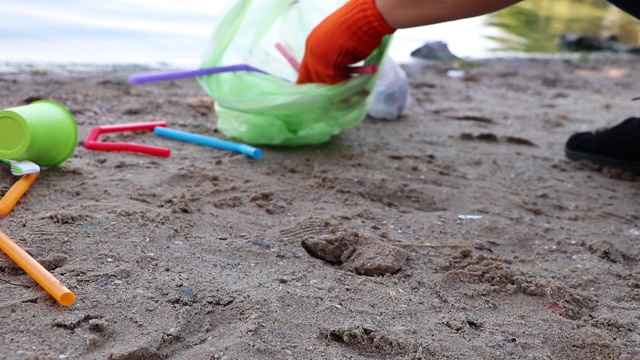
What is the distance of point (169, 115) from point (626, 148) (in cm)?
134

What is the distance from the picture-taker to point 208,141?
1892 millimetres

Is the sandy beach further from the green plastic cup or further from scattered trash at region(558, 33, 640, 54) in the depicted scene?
scattered trash at region(558, 33, 640, 54)

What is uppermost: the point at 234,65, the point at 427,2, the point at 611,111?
the point at 427,2

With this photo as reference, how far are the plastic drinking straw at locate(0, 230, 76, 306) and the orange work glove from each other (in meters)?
0.87

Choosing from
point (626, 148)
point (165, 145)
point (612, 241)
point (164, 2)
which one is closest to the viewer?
point (612, 241)

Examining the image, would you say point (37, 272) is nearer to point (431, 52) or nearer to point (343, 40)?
point (343, 40)

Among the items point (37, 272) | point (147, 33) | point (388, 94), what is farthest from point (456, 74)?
point (37, 272)

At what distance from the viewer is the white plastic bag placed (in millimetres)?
2346

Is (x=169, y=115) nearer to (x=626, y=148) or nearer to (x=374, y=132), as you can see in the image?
(x=374, y=132)

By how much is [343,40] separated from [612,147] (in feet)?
2.99

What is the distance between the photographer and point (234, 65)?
1975 mm

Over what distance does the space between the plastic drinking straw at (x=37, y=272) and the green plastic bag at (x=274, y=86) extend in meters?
0.84

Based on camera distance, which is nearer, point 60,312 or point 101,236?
point 60,312

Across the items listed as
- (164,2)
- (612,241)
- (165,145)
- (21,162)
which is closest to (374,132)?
(165,145)
